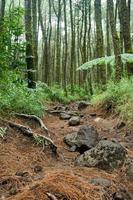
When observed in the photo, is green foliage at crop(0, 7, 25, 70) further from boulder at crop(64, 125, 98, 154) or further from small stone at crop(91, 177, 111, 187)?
small stone at crop(91, 177, 111, 187)

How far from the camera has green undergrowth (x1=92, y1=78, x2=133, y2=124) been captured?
7.97m

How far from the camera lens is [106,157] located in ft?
16.0

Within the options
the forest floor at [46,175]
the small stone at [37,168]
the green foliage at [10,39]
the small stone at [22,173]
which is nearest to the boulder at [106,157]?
the forest floor at [46,175]

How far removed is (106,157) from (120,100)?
4.13 meters

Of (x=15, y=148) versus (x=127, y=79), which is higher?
(x=127, y=79)

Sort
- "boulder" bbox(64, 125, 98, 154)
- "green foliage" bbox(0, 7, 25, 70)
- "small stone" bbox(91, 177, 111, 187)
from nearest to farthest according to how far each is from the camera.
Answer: "small stone" bbox(91, 177, 111, 187), "boulder" bbox(64, 125, 98, 154), "green foliage" bbox(0, 7, 25, 70)

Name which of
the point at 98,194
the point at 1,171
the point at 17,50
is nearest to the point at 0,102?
the point at 17,50

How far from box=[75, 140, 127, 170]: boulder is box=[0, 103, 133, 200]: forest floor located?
0.12 metres

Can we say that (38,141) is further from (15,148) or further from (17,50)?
(17,50)

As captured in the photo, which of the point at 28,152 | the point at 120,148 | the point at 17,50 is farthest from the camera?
the point at 17,50

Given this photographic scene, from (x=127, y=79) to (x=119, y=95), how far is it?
85 centimetres

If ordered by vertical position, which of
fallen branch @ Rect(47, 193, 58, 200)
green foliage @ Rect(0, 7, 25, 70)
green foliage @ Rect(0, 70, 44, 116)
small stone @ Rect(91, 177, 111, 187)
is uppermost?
green foliage @ Rect(0, 7, 25, 70)

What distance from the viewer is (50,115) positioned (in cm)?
1024

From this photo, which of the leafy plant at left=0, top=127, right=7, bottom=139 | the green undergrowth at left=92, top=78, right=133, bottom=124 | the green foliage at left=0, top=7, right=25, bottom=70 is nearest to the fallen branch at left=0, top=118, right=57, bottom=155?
the leafy plant at left=0, top=127, right=7, bottom=139
